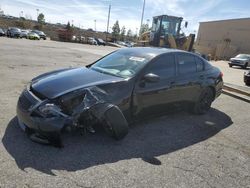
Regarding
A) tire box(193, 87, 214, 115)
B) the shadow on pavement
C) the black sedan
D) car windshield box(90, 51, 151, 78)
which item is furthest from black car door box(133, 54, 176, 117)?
tire box(193, 87, 214, 115)

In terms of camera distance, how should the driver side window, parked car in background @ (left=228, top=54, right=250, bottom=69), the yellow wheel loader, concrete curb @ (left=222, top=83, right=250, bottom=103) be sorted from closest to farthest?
the driver side window < concrete curb @ (left=222, top=83, right=250, bottom=103) < the yellow wheel loader < parked car in background @ (left=228, top=54, right=250, bottom=69)

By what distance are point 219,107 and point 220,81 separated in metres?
0.81

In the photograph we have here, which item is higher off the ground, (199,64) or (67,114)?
(199,64)

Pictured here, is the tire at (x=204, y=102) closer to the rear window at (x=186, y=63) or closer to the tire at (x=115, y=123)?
the rear window at (x=186, y=63)

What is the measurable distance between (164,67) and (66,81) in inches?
75.9

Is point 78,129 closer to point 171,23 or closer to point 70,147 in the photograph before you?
point 70,147

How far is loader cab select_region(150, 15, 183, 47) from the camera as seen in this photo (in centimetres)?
1839

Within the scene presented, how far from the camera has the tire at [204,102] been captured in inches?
231

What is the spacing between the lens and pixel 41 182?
280 cm

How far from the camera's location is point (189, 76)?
539 cm

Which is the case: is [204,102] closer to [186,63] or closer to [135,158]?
[186,63]

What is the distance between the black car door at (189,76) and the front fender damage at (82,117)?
1789mm

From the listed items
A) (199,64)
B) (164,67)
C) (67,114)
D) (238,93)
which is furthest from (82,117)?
(238,93)

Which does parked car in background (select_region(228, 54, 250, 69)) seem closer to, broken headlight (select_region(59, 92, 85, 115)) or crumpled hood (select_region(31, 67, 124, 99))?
crumpled hood (select_region(31, 67, 124, 99))
